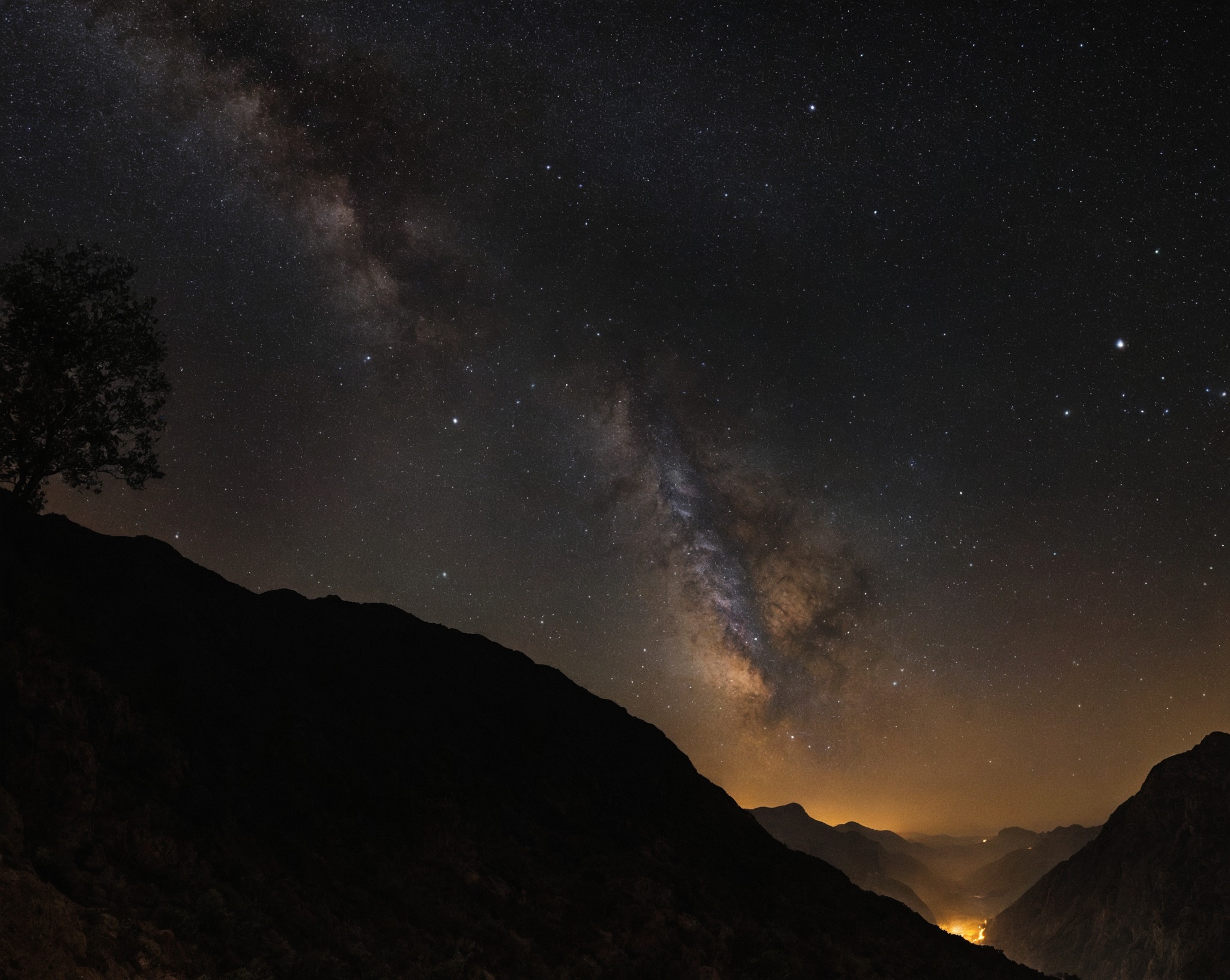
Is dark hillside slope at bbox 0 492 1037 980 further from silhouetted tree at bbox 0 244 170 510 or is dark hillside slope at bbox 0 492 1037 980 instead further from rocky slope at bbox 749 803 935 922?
rocky slope at bbox 749 803 935 922

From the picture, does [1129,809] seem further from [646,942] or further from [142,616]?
[142,616]

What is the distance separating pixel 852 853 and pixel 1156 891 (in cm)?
11339

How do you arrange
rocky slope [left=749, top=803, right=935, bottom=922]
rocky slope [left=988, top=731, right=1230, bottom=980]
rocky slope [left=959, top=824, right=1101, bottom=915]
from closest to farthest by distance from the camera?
rocky slope [left=988, top=731, right=1230, bottom=980]
rocky slope [left=749, top=803, right=935, bottom=922]
rocky slope [left=959, top=824, right=1101, bottom=915]

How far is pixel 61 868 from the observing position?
11508 millimetres

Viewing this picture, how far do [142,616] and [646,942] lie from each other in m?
16.0

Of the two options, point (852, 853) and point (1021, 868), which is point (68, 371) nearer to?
point (852, 853)

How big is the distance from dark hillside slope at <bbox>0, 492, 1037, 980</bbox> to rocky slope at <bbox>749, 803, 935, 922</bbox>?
434ft

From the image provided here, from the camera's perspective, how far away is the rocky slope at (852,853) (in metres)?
154

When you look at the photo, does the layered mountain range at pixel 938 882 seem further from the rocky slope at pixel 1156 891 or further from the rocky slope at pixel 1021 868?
the rocky slope at pixel 1156 891

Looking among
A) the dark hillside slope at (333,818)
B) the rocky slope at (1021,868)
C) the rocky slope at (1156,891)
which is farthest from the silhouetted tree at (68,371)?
the rocky slope at (1021,868)

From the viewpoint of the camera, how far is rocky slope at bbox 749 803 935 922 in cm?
15438

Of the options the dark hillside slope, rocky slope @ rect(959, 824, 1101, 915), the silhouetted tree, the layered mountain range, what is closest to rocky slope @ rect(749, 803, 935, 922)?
the layered mountain range

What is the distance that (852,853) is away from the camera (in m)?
171

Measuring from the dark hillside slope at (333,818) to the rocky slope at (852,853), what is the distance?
132 meters
